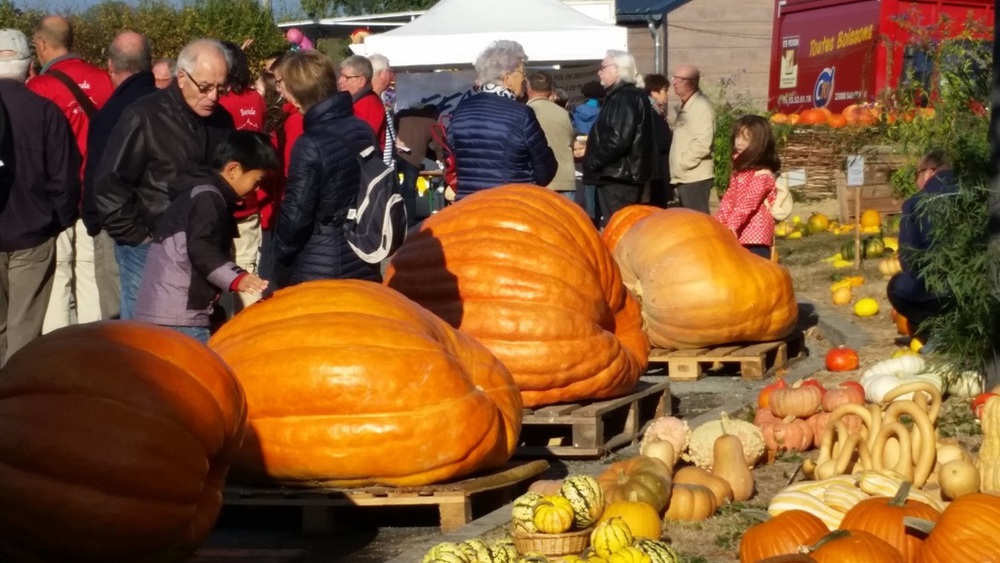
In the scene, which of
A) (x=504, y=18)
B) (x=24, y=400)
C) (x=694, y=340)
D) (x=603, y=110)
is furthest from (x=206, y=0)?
(x=24, y=400)

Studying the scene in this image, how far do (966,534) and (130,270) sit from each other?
4.84 m

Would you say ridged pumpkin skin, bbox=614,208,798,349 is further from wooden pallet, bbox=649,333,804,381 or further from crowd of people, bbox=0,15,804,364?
crowd of people, bbox=0,15,804,364

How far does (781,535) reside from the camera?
16.5ft

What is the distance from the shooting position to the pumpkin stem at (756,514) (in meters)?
5.85

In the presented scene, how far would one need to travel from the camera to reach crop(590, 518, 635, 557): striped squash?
4906mm

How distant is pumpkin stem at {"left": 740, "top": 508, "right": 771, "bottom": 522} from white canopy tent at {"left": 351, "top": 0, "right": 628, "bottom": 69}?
1325cm

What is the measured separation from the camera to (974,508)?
487 cm

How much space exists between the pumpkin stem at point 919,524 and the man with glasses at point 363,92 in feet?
25.7

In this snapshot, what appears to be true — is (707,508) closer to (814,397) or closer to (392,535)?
(392,535)

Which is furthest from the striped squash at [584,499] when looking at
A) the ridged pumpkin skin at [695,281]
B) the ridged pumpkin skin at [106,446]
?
the ridged pumpkin skin at [695,281]

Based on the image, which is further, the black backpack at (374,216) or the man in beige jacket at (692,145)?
the man in beige jacket at (692,145)

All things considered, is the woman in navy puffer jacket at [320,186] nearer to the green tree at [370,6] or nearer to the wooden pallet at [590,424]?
the wooden pallet at [590,424]

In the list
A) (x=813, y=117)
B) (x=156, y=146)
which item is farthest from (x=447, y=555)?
(x=813, y=117)

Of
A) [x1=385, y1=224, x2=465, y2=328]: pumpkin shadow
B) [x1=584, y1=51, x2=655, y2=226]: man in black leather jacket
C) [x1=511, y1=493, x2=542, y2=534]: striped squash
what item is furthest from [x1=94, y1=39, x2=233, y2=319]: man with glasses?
[x1=584, y1=51, x2=655, y2=226]: man in black leather jacket
